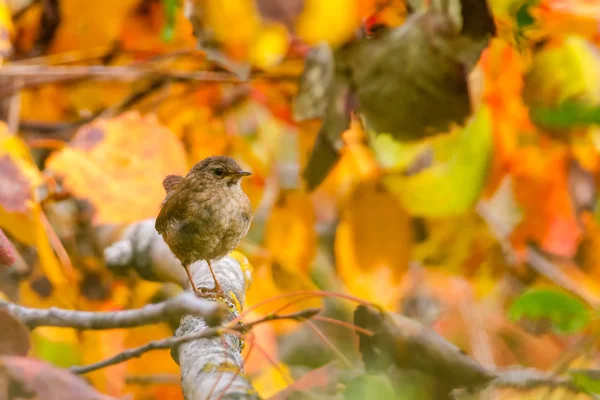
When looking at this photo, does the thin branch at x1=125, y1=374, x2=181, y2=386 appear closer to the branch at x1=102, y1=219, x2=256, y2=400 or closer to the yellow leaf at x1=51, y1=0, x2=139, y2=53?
the branch at x1=102, y1=219, x2=256, y2=400

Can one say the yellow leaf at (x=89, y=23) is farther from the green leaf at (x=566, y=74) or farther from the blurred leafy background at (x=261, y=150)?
the green leaf at (x=566, y=74)

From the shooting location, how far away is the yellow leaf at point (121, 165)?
150cm

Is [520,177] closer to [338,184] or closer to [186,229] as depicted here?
[338,184]

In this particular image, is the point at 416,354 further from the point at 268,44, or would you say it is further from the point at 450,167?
the point at 268,44

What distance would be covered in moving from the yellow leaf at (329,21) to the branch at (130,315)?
81 centimetres

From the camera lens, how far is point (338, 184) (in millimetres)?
2260

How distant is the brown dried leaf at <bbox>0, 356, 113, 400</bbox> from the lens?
2.10 ft

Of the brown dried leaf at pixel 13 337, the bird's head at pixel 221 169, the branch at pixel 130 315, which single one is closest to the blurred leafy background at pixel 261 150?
the bird's head at pixel 221 169

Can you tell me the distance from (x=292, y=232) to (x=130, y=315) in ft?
4.15

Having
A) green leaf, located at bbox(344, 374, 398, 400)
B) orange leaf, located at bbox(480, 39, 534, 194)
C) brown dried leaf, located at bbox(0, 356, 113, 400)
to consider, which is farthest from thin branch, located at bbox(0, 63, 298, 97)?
brown dried leaf, located at bbox(0, 356, 113, 400)

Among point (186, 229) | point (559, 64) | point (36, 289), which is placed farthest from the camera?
point (36, 289)

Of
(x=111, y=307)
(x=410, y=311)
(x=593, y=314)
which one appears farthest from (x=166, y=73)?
(x=410, y=311)

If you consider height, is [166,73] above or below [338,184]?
above

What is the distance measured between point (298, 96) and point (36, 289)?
100 centimetres
